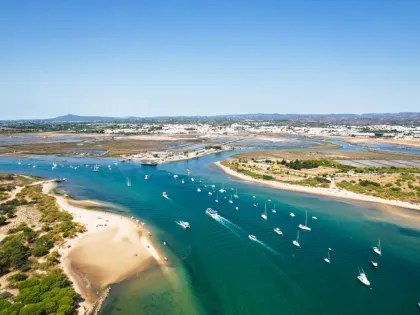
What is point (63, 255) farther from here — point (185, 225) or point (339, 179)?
point (339, 179)

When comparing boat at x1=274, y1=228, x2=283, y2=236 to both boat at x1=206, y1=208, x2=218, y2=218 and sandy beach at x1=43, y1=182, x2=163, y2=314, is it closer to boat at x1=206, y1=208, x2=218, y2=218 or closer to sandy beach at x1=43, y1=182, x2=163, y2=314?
boat at x1=206, y1=208, x2=218, y2=218

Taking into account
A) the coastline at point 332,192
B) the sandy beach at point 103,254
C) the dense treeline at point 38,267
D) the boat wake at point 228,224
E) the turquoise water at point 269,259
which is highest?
the dense treeline at point 38,267

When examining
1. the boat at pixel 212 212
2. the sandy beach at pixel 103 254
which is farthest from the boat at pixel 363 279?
the boat at pixel 212 212

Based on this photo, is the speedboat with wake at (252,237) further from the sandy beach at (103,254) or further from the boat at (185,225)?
the sandy beach at (103,254)

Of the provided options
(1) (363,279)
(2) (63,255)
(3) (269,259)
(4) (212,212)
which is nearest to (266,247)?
(3) (269,259)

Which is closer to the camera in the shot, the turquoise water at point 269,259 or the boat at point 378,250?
the turquoise water at point 269,259

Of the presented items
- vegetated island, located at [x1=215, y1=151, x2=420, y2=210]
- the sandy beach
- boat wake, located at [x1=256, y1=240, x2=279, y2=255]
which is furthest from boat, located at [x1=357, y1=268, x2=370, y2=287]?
vegetated island, located at [x1=215, y1=151, x2=420, y2=210]

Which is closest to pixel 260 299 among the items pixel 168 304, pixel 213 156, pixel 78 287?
pixel 168 304
